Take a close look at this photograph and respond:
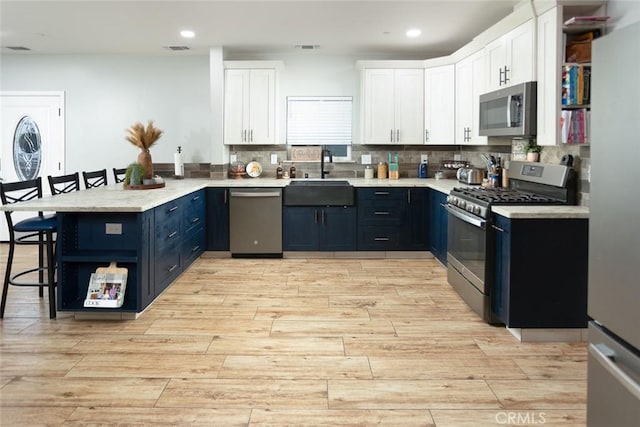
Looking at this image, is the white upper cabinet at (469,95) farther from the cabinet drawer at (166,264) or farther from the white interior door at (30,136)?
the white interior door at (30,136)

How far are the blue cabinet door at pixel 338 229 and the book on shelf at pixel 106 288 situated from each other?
2.67 m

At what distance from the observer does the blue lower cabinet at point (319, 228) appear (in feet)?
19.6

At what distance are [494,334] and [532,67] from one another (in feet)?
6.22

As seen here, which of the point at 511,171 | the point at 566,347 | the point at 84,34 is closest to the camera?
the point at 566,347

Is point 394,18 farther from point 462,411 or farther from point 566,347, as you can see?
point 462,411

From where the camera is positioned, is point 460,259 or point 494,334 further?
point 460,259

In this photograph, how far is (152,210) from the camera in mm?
3994

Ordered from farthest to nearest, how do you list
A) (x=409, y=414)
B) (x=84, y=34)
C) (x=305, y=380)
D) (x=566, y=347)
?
(x=84, y=34)
(x=566, y=347)
(x=305, y=380)
(x=409, y=414)

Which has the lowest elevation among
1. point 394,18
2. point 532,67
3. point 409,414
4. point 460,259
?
point 409,414

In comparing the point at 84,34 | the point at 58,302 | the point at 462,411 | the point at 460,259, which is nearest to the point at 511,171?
the point at 460,259

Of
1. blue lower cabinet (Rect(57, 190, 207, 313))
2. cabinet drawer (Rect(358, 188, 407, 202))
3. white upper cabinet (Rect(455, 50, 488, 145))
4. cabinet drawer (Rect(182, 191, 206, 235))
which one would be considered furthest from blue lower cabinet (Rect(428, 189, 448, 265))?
blue lower cabinet (Rect(57, 190, 207, 313))

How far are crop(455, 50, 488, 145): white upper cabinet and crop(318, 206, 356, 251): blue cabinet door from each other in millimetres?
1423

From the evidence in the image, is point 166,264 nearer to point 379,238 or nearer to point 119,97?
point 379,238

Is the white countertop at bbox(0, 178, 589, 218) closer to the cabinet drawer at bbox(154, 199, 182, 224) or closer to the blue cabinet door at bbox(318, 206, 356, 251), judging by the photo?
the cabinet drawer at bbox(154, 199, 182, 224)
